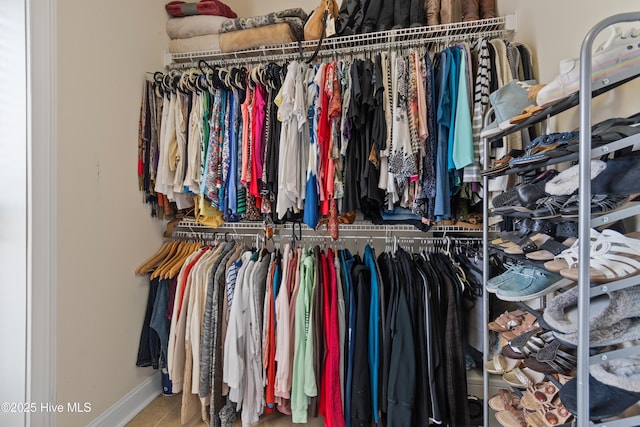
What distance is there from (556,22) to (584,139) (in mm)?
865

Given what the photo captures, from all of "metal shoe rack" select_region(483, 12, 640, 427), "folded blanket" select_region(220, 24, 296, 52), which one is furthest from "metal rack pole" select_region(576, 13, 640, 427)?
"folded blanket" select_region(220, 24, 296, 52)

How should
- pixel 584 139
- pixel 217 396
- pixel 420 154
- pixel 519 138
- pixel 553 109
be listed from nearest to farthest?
pixel 584 139 → pixel 553 109 → pixel 519 138 → pixel 420 154 → pixel 217 396

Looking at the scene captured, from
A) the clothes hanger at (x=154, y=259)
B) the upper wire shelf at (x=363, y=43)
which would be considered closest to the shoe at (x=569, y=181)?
the upper wire shelf at (x=363, y=43)

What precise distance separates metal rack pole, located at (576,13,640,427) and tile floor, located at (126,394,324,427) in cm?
136

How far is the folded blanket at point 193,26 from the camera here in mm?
1773

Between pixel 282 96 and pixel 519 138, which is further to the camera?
pixel 282 96

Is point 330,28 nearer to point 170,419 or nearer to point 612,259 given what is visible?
point 612,259

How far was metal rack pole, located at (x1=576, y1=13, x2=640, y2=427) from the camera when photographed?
589mm

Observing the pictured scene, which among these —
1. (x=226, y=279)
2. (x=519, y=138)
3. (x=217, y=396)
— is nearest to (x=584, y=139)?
(x=519, y=138)

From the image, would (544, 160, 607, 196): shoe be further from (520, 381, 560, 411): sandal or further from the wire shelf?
the wire shelf

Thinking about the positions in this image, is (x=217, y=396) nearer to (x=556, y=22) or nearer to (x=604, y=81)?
(x=604, y=81)

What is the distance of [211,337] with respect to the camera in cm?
153

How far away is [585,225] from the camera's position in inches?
23.6

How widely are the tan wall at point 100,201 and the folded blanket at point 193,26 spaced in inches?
4.2
